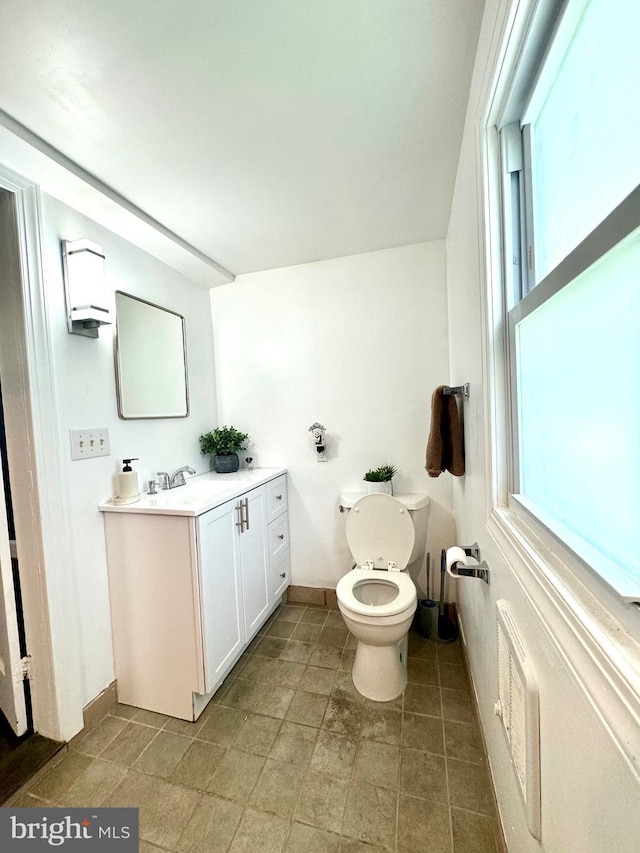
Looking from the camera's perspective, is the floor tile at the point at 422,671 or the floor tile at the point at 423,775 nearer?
the floor tile at the point at 423,775

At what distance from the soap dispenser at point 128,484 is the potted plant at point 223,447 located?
2.18 ft

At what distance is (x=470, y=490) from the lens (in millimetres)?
1373

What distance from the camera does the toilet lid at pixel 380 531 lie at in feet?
5.74

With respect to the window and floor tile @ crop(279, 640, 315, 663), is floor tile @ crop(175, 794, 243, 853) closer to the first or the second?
floor tile @ crop(279, 640, 315, 663)

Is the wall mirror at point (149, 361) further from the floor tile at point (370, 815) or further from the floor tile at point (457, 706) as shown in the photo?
the floor tile at point (457, 706)

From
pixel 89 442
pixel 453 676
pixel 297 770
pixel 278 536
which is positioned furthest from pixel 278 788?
pixel 89 442

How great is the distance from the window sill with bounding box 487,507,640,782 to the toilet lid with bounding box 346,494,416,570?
1.06 m

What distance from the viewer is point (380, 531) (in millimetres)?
1783

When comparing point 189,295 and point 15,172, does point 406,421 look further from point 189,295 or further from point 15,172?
point 15,172

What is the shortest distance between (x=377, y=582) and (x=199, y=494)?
41.0 inches

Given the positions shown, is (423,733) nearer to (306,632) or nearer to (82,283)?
(306,632)

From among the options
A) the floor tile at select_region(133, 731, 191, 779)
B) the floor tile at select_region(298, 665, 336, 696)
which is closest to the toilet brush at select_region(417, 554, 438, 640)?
the floor tile at select_region(298, 665, 336, 696)

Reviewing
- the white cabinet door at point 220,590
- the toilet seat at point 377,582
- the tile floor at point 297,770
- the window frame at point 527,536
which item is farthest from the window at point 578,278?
the white cabinet door at point 220,590

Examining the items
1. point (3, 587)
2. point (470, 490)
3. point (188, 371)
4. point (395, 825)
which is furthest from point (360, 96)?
point (395, 825)
